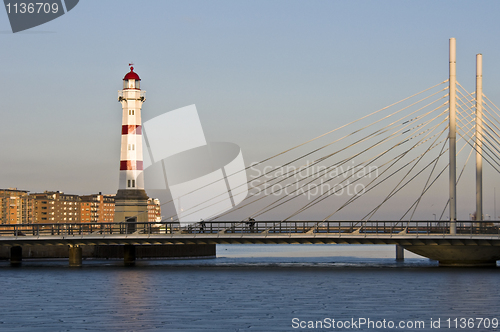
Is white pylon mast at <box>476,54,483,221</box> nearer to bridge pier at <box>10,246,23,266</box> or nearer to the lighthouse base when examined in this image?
the lighthouse base

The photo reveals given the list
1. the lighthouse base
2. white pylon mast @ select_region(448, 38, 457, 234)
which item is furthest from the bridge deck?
the lighthouse base

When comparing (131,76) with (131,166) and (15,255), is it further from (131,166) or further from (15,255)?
(15,255)

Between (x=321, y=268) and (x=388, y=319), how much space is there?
2947cm

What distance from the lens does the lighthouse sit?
240ft

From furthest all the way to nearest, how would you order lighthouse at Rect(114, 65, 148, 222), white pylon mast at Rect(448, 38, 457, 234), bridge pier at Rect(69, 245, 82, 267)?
lighthouse at Rect(114, 65, 148, 222) → bridge pier at Rect(69, 245, 82, 267) → white pylon mast at Rect(448, 38, 457, 234)

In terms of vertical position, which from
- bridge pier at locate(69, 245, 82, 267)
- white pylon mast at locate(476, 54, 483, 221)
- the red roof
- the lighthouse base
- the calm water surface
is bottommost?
the calm water surface

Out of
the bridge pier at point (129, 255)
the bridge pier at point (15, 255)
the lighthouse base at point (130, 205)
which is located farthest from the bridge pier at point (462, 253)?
the bridge pier at point (15, 255)

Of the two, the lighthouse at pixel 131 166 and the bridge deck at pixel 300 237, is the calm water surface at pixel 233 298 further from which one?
the lighthouse at pixel 131 166

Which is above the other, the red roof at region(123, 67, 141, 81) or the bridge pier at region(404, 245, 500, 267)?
the red roof at region(123, 67, 141, 81)

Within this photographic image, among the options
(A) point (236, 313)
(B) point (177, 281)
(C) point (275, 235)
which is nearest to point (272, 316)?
(A) point (236, 313)

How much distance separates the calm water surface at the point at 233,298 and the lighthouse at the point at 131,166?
17.1 m

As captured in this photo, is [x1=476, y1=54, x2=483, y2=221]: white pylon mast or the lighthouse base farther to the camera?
the lighthouse base

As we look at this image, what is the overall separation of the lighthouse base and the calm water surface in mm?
16773

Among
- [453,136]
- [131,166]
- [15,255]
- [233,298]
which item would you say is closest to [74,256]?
[15,255]
